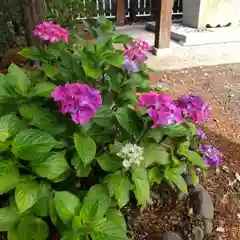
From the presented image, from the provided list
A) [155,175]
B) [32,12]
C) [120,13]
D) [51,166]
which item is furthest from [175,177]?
[120,13]

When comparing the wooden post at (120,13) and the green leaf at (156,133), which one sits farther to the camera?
the wooden post at (120,13)

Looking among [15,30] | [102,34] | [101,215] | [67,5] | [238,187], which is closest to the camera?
[101,215]

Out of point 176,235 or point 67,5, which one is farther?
point 67,5

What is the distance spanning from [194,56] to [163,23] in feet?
1.91

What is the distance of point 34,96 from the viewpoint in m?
1.49

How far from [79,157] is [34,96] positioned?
0.33m

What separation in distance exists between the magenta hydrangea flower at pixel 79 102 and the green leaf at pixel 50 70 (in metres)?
0.39

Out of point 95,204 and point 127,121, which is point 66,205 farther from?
point 127,121

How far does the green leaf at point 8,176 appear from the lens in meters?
1.26

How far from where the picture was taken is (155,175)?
152 centimetres

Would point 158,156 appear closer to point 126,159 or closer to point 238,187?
point 126,159

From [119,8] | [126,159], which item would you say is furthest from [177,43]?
[126,159]

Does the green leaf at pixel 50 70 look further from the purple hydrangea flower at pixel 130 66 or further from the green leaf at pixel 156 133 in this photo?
the green leaf at pixel 156 133

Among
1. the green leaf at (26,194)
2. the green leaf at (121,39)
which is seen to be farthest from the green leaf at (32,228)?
the green leaf at (121,39)
